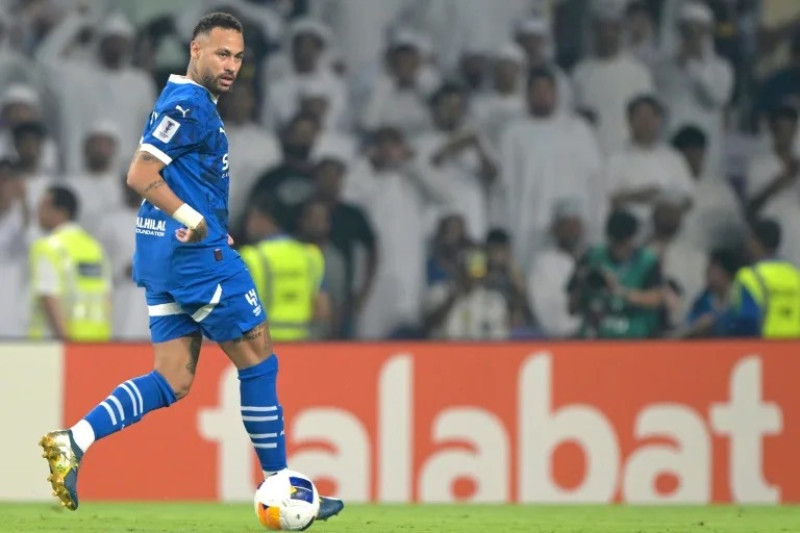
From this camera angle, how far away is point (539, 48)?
12211mm

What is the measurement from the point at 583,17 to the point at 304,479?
7162 mm

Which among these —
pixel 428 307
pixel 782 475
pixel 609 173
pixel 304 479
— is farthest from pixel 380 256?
pixel 304 479

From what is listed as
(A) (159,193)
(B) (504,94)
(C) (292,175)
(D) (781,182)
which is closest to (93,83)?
(C) (292,175)

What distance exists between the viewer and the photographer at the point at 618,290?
11141 millimetres

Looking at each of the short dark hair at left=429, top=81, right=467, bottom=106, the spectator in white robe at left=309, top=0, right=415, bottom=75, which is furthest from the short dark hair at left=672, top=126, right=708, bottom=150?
the spectator in white robe at left=309, top=0, right=415, bottom=75

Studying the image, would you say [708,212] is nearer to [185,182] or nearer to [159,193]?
[185,182]

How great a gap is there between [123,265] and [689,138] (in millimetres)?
4284

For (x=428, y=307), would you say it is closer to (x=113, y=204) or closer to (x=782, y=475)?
(x=113, y=204)

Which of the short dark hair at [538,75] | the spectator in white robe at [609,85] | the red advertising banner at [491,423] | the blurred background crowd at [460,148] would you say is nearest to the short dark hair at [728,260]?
the blurred background crowd at [460,148]

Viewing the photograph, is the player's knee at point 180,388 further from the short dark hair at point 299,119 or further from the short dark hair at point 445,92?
the short dark hair at point 445,92

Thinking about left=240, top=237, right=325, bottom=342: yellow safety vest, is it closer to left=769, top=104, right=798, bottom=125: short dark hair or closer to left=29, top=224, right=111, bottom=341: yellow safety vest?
left=29, top=224, right=111, bottom=341: yellow safety vest

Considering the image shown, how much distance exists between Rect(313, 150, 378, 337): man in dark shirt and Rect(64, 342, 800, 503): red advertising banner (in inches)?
84.3

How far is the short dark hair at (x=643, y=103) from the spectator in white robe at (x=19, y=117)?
4276 millimetres

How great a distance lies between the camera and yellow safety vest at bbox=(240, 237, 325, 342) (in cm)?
1066
